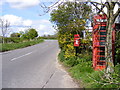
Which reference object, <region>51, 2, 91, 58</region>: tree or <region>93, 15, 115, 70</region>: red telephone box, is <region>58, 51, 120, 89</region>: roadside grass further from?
<region>51, 2, 91, 58</region>: tree

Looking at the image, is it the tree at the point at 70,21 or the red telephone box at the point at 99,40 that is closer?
the red telephone box at the point at 99,40

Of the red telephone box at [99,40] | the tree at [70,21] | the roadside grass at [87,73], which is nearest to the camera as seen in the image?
the roadside grass at [87,73]

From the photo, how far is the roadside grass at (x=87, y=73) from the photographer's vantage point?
18.9ft

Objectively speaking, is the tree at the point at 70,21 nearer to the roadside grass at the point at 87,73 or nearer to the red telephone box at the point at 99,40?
the roadside grass at the point at 87,73

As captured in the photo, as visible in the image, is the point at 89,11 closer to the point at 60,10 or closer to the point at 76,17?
the point at 76,17

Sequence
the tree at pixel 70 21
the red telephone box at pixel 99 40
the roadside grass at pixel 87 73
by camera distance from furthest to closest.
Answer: the tree at pixel 70 21 < the red telephone box at pixel 99 40 < the roadside grass at pixel 87 73

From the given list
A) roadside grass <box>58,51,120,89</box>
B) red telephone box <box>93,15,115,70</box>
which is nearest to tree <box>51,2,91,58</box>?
roadside grass <box>58,51,120,89</box>

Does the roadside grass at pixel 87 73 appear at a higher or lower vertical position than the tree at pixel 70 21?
lower

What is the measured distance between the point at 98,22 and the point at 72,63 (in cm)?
289

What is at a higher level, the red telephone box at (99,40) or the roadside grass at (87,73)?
the red telephone box at (99,40)

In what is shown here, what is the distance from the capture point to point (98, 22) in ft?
28.2

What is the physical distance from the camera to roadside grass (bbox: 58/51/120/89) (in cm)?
577

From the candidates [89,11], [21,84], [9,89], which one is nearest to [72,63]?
[89,11]

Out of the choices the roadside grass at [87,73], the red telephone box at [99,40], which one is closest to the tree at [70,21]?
the roadside grass at [87,73]
